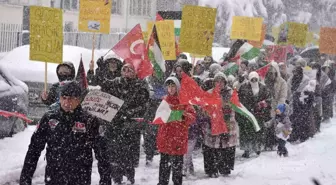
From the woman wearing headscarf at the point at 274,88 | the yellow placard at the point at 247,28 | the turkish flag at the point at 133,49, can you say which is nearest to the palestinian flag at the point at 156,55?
the turkish flag at the point at 133,49

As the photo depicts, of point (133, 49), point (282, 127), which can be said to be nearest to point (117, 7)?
point (282, 127)

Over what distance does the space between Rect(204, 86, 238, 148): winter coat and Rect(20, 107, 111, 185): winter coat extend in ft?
14.6

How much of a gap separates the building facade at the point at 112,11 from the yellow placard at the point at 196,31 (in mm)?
18901

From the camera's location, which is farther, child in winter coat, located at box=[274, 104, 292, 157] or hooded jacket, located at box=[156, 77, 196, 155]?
child in winter coat, located at box=[274, 104, 292, 157]

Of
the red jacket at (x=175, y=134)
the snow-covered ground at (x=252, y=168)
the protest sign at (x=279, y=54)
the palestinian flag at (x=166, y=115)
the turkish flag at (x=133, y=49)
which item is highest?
the turkish flag at (x=133, y=49)

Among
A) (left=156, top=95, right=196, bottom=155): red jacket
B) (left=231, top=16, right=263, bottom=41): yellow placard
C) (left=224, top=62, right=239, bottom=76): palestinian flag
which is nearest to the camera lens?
(left=156, top=95, right=196, bottom=155): red jacket

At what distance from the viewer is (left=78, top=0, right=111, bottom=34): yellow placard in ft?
35.2

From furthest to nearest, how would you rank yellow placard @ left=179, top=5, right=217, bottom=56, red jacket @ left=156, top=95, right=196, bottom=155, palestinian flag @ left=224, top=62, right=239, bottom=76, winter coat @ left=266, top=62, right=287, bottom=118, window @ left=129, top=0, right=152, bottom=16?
window @ left=129, top=0, right=152, bottom=16, palestinian flag @ left=224, top=62, right=239, bottom=76, winter coat @ left=266, top=62, right=287, bottom=118, yellow placard @ left=179, top=5, right=217, bottom=56, red jacket @ left=156, top=95, right=196, bottom=155

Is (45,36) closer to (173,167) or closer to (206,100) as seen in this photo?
(206,100)

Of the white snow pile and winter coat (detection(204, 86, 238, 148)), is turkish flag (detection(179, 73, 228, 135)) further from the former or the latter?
the white snow pile

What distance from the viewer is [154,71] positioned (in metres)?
10.1

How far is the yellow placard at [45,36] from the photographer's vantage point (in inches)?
343

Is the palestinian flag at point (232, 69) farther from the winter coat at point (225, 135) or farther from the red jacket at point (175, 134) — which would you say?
the red jacket at point (175, 134)

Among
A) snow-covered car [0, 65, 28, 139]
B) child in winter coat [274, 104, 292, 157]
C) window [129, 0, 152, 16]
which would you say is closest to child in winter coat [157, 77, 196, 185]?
snow-covered car [0, 65, 28, 139]
